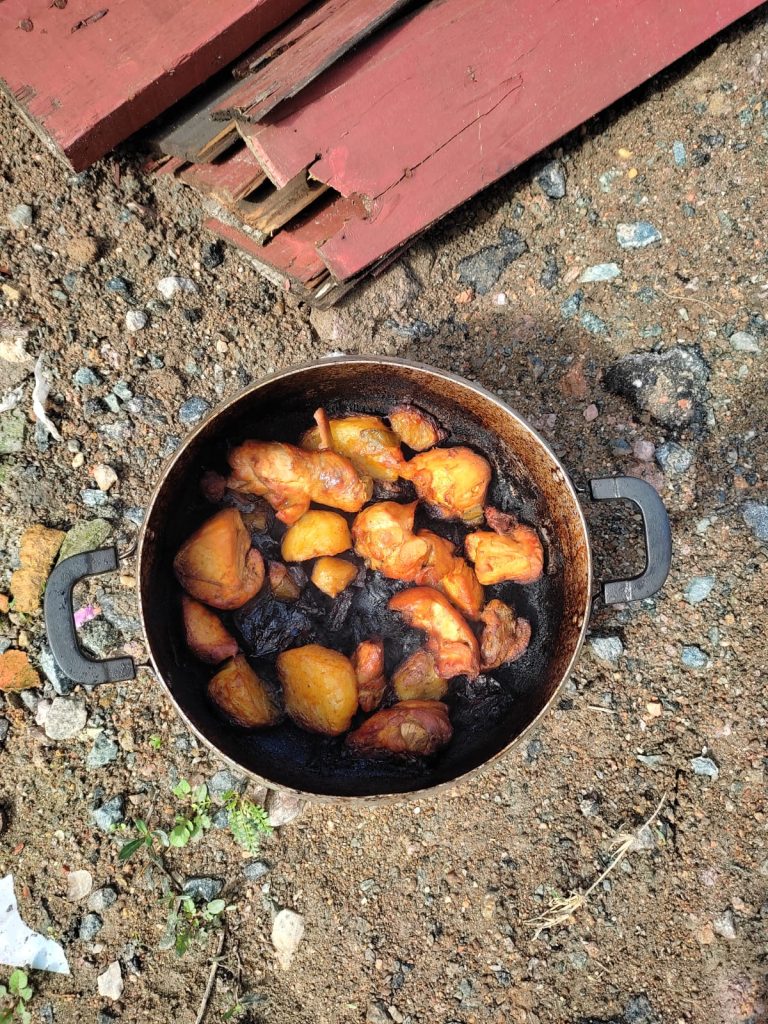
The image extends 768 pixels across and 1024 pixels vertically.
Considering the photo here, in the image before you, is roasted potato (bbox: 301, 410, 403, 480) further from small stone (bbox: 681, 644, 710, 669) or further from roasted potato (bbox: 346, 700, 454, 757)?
small stone (bbox: 681, 644, 710, 669)

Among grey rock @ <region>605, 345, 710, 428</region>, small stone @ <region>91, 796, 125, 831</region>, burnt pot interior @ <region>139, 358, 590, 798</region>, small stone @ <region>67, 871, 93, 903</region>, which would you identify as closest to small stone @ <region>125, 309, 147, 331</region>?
burnt pot interior @ <region>139, 358, 590, 798</region>

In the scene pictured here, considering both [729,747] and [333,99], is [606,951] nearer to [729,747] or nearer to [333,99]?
[729,747]

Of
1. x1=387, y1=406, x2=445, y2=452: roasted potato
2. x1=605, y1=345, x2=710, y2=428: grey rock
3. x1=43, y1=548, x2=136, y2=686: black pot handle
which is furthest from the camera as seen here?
x1=605, y1=345, x2=710, y2=428: grey rock

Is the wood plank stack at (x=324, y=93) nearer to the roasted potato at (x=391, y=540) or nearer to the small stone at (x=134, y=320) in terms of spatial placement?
the small stone at (x=134, y=320)

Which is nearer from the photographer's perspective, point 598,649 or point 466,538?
point 466,538

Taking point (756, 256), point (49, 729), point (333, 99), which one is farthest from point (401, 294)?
point (49, 729)

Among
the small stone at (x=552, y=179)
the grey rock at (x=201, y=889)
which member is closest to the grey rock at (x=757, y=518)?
the small stone at (x=552, y=179)
